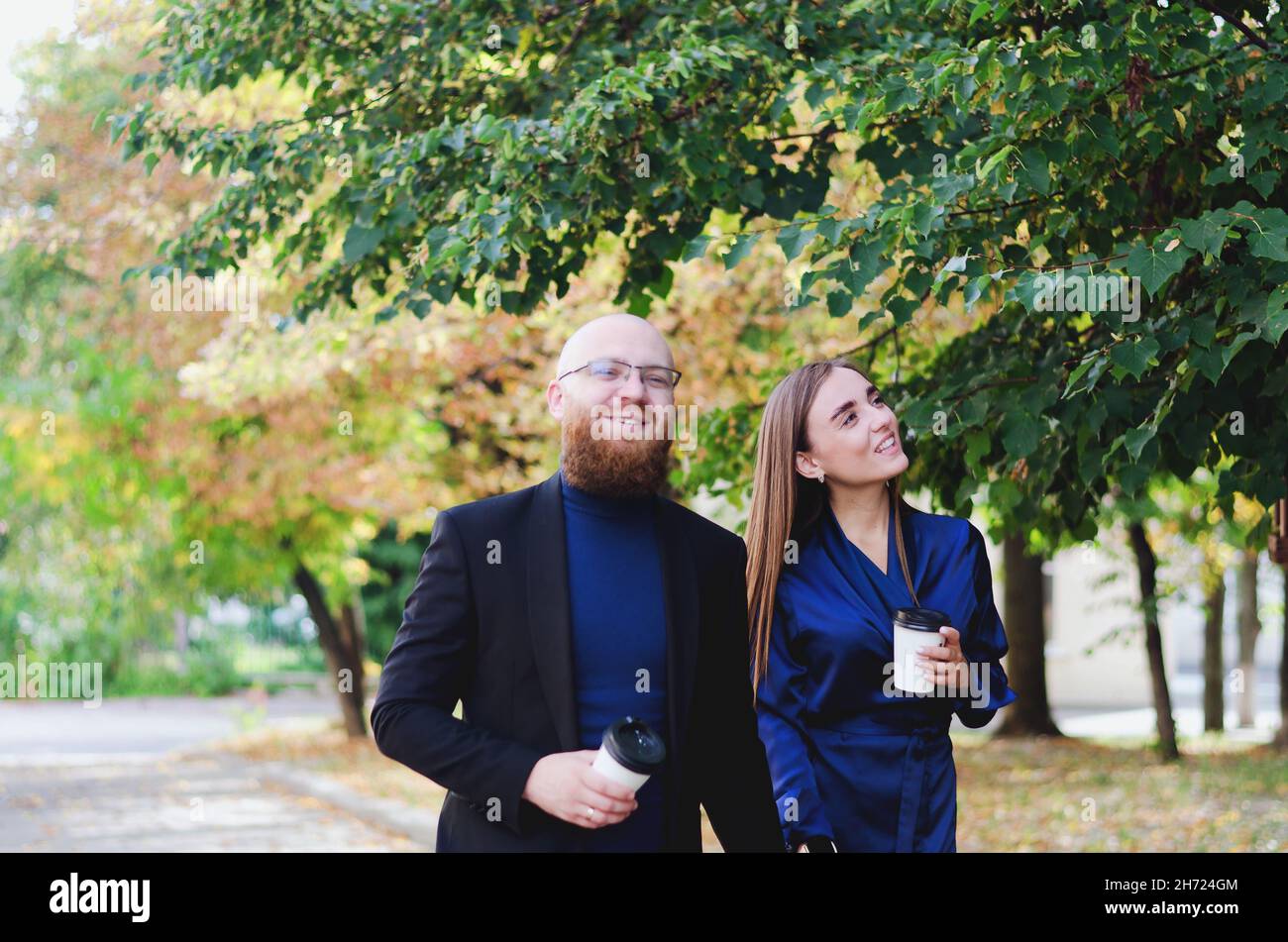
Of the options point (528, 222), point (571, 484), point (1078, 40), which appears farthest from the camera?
point (528, 222)

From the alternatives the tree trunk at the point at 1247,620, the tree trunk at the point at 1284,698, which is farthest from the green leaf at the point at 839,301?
the tree trunk at the point at 1247,620

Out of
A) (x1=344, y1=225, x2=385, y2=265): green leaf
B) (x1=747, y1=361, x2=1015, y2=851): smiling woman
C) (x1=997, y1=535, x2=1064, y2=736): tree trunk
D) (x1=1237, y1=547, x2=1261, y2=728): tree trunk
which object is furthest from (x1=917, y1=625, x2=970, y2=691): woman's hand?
(x1=1237, y1=547, x2=1261, y2=728): tree trunk

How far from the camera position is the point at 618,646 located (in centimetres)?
319

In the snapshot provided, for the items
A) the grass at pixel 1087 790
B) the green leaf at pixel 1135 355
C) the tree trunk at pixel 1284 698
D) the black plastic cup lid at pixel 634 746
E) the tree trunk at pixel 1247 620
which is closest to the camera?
the black plastic cup lid at pixel 634 746

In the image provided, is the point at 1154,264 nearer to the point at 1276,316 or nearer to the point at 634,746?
the point at 1276,316

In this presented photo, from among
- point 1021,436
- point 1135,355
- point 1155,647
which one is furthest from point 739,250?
point 1155,647

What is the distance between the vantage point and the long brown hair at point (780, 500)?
3617 millimetres

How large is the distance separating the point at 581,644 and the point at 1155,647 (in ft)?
49.4

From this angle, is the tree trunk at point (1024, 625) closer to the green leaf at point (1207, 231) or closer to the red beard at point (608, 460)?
the green leaf at point (1207, 231)

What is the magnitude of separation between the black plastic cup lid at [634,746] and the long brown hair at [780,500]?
72 centimetres
